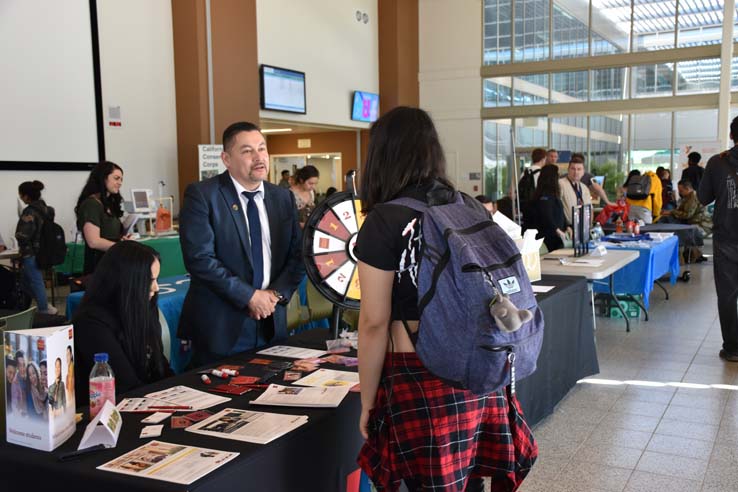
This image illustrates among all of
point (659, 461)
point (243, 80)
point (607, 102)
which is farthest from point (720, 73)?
point (659, 461)

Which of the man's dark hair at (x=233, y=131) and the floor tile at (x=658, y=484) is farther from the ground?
the man's dark hair at (x=233, y=131)

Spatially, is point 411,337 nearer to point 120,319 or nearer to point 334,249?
point 334,249

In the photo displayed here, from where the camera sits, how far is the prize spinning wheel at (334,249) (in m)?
2.55

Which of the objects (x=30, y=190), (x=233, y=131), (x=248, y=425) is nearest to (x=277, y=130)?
(x=30, y=190)

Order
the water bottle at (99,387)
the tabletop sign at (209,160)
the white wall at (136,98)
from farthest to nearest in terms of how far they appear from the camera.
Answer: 1. the tabletop sign at (209,160)
2. the white wall at (136,98)
3. the water bottle at (99,387)

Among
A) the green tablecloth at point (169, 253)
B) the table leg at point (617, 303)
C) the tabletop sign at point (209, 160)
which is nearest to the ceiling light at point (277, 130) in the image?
the tabletop sign at point (209, 160)

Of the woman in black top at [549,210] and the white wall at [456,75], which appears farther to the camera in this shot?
the white wall at [456,75]

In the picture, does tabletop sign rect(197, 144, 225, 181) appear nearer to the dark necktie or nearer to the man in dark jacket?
the man in dark jacket

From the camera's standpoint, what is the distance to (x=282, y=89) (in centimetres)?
1161

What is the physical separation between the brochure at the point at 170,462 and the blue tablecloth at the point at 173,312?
6.03 ft

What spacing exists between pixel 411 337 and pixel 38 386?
0.90 meters

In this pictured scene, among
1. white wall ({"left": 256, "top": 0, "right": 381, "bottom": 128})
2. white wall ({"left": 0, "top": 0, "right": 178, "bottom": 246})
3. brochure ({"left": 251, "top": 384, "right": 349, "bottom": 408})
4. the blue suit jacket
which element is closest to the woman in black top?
the blue suit jacket

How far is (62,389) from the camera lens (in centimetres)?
165

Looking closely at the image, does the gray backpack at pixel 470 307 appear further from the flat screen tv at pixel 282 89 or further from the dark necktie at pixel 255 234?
the flat screen tv at pixel 282 89
